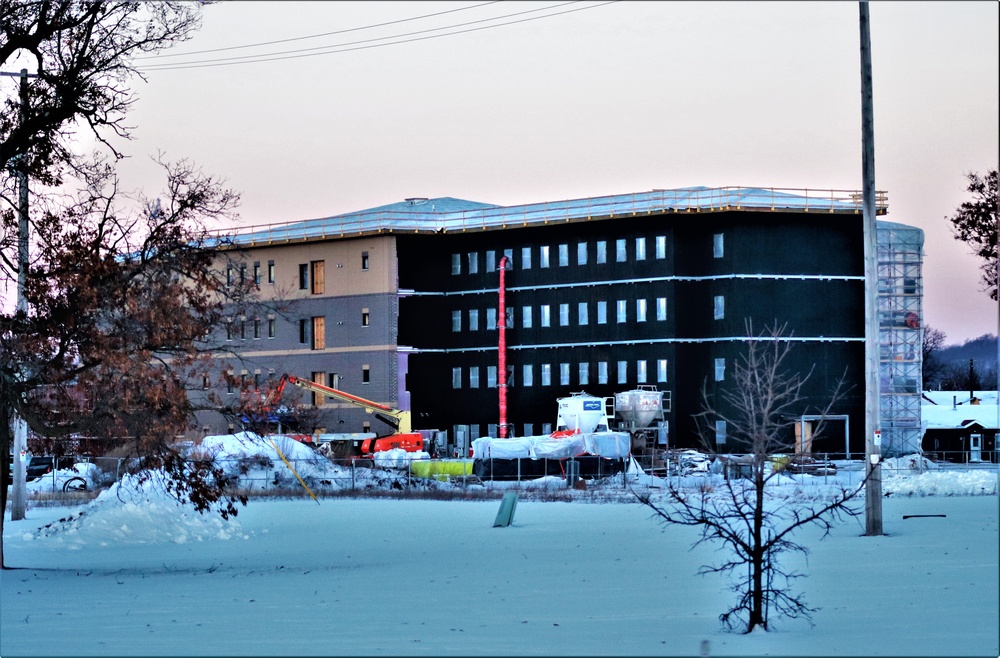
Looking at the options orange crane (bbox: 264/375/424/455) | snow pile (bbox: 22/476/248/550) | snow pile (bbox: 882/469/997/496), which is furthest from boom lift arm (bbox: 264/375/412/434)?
snow pile (bbox: 22/476/248/550)

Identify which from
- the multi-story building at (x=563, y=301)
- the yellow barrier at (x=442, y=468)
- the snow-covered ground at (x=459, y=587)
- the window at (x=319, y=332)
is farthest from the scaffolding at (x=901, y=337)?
the snow-covered ground at (x=459, y=587)

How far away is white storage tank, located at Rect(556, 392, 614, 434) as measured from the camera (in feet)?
253

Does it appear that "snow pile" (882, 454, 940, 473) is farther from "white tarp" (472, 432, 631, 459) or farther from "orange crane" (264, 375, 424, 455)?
"orange crane" (264, 375, 424, 455)

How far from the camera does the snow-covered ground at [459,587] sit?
16.0 m

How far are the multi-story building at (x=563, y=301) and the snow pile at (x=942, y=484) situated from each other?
24663 mm

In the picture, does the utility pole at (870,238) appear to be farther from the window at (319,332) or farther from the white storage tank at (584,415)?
the window at (319,332)

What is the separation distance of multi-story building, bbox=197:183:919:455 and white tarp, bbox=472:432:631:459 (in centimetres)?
1253

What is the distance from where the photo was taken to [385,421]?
90.1 metres

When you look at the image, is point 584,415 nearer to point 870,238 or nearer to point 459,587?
point 870,238

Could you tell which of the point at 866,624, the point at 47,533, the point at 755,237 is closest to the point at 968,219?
the point at 866,624

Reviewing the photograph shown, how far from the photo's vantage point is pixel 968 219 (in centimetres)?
3238

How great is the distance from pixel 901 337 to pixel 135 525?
56881 millimetres

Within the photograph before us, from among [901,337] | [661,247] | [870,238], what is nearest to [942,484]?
[870,238]

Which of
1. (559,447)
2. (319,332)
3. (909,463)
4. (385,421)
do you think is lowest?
(909,463)
